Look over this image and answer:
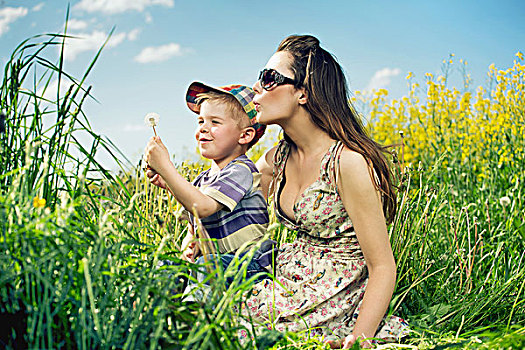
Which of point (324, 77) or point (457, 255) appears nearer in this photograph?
point (324, 77)

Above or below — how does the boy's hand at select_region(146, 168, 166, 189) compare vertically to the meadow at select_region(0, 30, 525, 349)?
above

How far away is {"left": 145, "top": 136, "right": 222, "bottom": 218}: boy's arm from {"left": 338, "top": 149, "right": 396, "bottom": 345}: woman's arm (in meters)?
0.57

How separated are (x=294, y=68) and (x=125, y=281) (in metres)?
Result: 1.29

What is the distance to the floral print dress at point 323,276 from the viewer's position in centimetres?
203

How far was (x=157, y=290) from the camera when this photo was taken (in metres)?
1.21

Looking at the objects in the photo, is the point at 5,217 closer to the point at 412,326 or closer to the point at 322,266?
the point at 322,266

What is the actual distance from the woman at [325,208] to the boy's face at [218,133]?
0.25 m

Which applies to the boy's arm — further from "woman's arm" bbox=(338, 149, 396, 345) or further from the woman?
"woman's arm" bbox=(338, 149, 396, 345)

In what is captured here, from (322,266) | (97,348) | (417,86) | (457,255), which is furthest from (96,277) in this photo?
(417,86)

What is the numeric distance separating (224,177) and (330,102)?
1.80ft

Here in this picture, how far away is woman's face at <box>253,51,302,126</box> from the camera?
2.18 metres

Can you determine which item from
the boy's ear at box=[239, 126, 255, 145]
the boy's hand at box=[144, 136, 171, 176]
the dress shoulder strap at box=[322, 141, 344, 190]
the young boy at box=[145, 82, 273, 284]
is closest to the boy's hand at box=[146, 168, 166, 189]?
the young boy at box=[145, 82, 273, 284]

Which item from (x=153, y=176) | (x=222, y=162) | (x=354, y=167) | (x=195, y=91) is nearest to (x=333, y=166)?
(x=354, y=167)

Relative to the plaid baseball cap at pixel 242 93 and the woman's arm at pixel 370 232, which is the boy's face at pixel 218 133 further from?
the woman's arm at pixel 370 232
